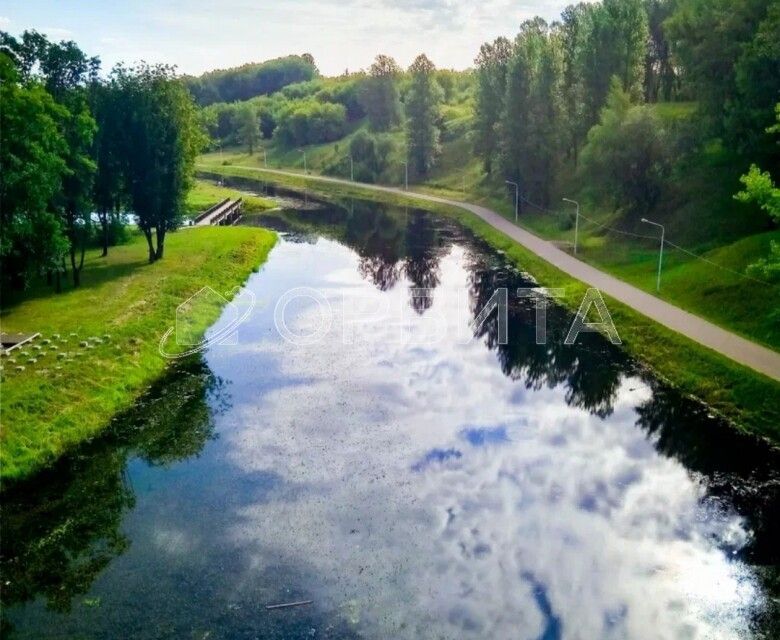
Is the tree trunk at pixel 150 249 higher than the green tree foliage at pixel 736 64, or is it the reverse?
the green tree foliage at pixel 736 64

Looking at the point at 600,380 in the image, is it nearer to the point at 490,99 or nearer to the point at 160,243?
the point at 160,243

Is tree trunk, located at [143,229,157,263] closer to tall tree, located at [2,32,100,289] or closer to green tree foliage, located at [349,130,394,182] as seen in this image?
tall tree, located at [2,32,100,289]

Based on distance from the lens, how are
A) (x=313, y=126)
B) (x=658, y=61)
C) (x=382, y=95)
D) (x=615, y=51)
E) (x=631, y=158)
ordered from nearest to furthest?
1. (x=631, y=158)
2. (x=615, y=51)
3. (x=658, y=61)
4. (x=382, y=95)
5. (x=313, y=126)

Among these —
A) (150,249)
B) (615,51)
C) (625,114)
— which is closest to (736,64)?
(625,114)

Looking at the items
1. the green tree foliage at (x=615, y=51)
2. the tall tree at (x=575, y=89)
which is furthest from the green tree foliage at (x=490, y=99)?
the green tree foliage at (x=615, y=51)

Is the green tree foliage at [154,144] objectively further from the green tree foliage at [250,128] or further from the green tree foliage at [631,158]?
the green tree foliage at [250,128]

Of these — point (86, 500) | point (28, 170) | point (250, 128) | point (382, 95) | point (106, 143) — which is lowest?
point (86, 500)
